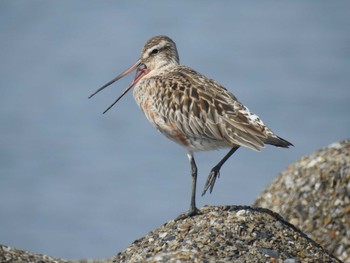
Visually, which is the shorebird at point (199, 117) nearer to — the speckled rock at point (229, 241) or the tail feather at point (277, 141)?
the tail feather at point (277, 141)

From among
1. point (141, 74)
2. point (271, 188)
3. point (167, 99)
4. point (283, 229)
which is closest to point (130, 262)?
point (283, 229)

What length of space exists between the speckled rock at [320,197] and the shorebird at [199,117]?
323 cm

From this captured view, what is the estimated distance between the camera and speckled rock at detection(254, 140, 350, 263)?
55.8ft

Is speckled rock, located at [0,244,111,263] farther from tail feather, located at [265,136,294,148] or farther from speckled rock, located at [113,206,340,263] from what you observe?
tail feather, located at [265,136,294,148]

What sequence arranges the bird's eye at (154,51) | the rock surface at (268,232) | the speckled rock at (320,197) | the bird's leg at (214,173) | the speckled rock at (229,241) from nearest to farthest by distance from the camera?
the speckled rock at (229,241)
the rock surface at (268,232)
the bird's leg at (214,173)
the bird's eye at (154,51)
the speckled rock at (320,197)

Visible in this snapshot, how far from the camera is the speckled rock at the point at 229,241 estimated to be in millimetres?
12422

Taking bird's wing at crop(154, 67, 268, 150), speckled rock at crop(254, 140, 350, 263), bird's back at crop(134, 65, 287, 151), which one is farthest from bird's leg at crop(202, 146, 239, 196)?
speckled rock at crop(254, 140, 350, 263)

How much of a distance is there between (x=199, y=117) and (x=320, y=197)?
3.76m

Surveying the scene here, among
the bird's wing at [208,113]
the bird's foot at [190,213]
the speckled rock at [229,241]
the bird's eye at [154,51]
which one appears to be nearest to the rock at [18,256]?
the speckled rock at [229,241]

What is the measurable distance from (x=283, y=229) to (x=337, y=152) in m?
5.13

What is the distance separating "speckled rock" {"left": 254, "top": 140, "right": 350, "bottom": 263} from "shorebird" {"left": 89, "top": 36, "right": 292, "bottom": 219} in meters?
3.23

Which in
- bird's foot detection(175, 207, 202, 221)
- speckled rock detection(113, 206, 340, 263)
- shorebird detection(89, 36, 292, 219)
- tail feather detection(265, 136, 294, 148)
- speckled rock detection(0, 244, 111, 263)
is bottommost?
speckled rock detection(113, 206, 340, 263)

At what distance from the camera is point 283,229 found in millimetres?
13461

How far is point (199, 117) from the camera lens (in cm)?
1462
